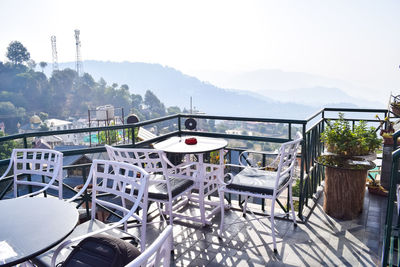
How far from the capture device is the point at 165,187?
2699 millimetres

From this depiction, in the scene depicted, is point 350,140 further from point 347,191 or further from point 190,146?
point 190,146

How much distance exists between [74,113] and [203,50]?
62367mm

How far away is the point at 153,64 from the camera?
163 metres

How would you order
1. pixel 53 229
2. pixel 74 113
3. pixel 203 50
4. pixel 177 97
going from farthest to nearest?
1. pixel 177 97
2. pixel 203 50
3. pixel 74 113
4. pixel 53 229

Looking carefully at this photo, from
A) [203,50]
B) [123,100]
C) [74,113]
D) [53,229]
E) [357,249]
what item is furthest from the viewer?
[203,50]

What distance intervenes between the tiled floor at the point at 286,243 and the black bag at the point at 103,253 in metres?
1.40

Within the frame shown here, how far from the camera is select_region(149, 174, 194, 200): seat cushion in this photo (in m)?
2.59

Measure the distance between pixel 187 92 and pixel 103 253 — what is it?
141m

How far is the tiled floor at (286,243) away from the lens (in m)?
2.50

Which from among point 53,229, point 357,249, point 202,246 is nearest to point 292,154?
point 357,249

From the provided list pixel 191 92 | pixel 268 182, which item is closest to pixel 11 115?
pixel 268 182

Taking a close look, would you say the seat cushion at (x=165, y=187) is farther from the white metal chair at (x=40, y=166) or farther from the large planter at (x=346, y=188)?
the large planter at (x=346, y=188)

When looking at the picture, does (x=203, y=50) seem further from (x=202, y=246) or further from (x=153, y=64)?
(x=202, y=246)

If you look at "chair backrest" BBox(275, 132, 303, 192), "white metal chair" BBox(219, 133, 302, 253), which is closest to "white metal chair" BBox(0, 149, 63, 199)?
"white metal chair" BBox(219, 133, 302, 253)
